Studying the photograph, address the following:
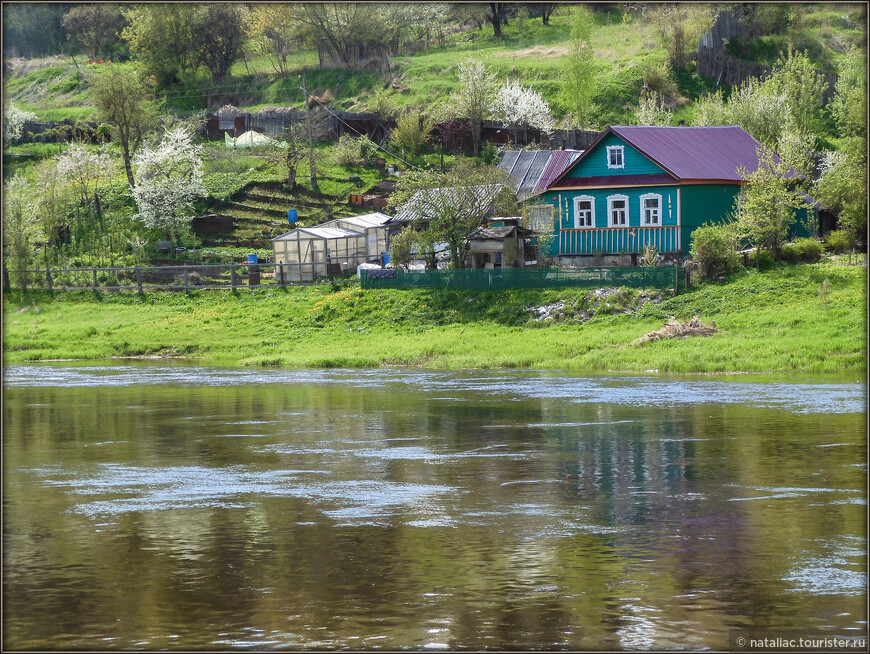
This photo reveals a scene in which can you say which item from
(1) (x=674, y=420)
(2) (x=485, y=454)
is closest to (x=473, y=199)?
(1) (x=674, y=420)

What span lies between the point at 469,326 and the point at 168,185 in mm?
32284

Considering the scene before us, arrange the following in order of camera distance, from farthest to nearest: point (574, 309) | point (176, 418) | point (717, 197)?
1. point (717, 197)
2. point (574, 309)
3. point (176, 418)

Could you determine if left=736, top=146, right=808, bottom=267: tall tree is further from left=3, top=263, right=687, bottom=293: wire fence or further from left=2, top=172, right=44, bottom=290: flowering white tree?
left=2, top=172, right=44, bottom=290: flowering white tree

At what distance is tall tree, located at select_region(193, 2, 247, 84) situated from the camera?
111 metres

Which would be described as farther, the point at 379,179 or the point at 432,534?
the point at 379,179

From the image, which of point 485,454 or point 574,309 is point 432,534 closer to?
point 485,454

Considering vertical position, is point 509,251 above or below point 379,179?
below

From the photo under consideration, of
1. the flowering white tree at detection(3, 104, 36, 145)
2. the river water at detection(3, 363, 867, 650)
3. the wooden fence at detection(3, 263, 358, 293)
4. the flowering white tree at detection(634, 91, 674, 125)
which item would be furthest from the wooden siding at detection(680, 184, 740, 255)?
the flowering white tree at detection(3, 104, 36, 145)

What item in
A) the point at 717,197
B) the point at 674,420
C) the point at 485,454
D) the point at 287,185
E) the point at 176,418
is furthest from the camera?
the point at 287,185

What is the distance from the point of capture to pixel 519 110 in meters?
89.3

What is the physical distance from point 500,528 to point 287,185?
66385 mm

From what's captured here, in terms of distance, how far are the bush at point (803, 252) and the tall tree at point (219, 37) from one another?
75.2 metres

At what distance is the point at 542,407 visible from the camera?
31.2 m

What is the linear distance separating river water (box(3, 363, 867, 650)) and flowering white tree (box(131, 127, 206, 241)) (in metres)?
41.3
